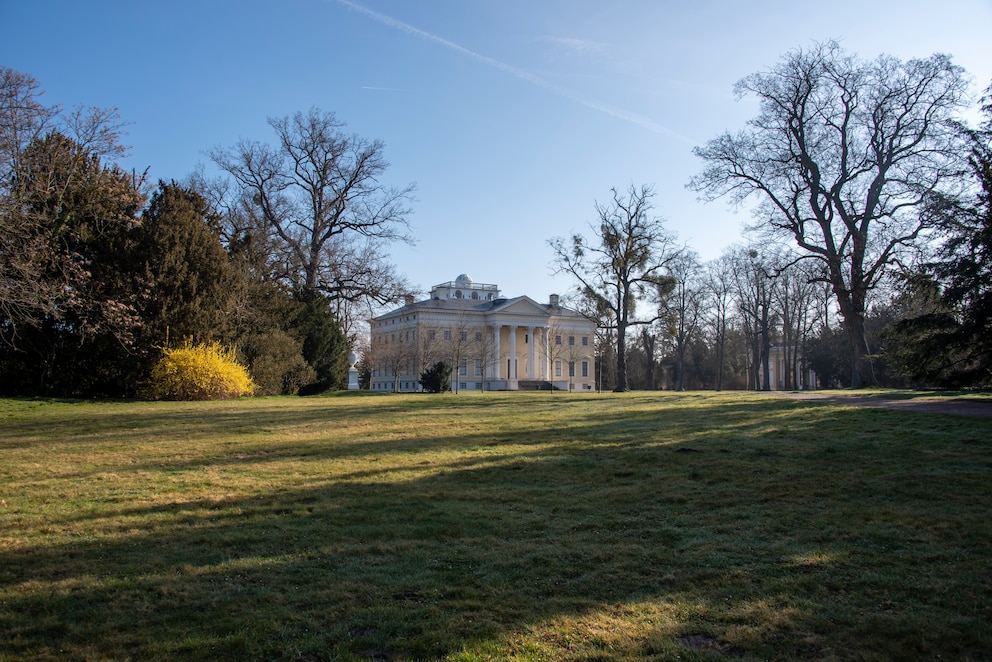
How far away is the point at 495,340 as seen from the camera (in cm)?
6656

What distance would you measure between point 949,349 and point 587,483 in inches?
483

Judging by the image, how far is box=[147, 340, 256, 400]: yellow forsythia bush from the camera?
2227cm

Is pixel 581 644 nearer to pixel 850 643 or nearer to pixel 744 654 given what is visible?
pixel 744 654

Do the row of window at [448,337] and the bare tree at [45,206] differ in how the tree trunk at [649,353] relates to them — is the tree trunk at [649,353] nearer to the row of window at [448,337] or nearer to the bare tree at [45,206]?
the row of window at [448,337]

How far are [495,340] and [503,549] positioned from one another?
61.3m

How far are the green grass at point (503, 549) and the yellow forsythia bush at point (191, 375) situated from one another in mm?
11908

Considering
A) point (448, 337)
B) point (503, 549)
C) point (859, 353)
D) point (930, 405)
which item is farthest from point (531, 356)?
point (503, 549)

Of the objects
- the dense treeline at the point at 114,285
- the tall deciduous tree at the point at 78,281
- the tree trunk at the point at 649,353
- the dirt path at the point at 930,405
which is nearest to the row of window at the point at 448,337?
the tree trunk at the point at 649,353

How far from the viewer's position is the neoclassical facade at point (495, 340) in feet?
201

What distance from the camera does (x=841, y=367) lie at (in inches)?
2263

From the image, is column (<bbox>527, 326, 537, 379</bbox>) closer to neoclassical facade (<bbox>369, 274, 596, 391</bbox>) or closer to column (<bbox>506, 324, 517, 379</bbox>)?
neoclassical facade (<bbox>369, 274, 596, 391</bbox>)

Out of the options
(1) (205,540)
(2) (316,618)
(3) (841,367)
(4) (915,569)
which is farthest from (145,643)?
(3) (841,367)

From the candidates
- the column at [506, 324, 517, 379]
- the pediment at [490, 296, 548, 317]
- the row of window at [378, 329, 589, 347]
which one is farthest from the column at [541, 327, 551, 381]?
the column at [506, 324, 517, 379]

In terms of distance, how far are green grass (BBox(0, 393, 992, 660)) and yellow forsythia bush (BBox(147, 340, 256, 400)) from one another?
11.9 metres
